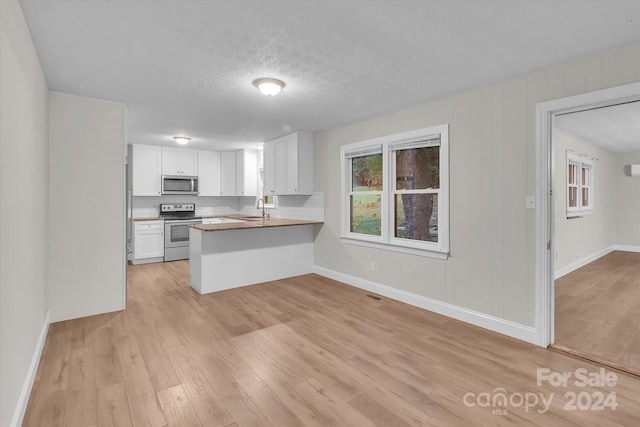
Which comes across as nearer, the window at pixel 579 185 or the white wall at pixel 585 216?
the white wall at pixel 585 216

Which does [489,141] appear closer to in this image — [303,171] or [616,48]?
[616,48]

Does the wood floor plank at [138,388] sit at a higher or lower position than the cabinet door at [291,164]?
lower

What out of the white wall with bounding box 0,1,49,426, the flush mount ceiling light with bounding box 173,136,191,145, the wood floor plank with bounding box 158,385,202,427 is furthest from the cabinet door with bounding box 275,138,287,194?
the wood floor plank with bounding box 158,385,202,427

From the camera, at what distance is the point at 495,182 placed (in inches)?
119

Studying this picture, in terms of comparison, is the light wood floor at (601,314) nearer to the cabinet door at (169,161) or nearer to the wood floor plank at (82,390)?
the wood floor plank at (82,390)

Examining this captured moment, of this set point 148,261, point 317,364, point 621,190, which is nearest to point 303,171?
point 317,364

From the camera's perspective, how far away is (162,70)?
2.71 metres

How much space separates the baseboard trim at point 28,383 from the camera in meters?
1.72

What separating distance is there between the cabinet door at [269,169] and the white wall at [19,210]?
3412 millimetres

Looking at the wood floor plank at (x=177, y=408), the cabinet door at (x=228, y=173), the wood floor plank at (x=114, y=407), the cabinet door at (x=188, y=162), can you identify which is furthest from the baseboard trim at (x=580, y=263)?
the cabinet door at (x=188, y=162)

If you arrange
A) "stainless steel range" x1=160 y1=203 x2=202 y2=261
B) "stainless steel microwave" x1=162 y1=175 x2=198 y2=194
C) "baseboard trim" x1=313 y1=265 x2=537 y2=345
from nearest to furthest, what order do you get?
"baseboard trim" x1=313 y1=265 x2=537 y2=345
"stainless steel range" x1=160 y1=203 x2=202 y2=261
"stainless steel microwave" x1=162 y1=175 x2=198 y2=194

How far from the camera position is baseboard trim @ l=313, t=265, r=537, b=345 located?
2.85 meters

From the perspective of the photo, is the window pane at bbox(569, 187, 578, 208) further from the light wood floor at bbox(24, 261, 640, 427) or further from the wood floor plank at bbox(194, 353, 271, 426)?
the wood floor plank at bbox(194, 353, 271, 426)

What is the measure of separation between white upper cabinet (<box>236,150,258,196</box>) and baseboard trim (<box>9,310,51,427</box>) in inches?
175
